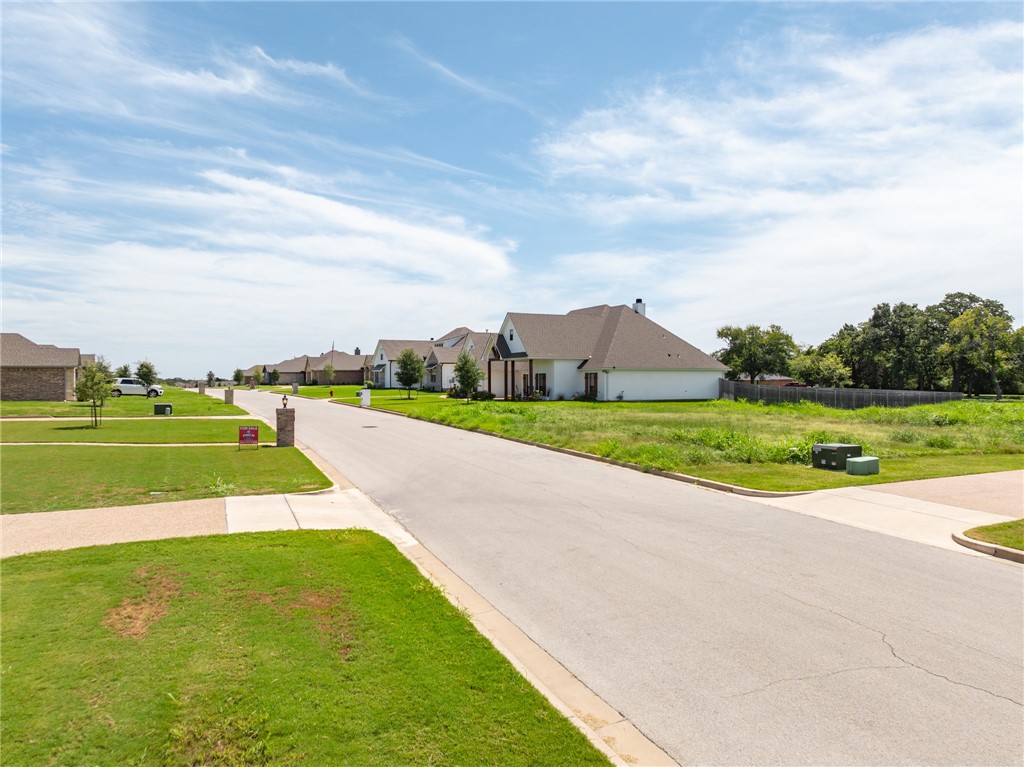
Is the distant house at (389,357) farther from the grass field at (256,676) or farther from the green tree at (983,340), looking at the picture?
the grass field at (256,676)

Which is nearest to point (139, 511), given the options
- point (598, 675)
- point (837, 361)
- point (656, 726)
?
point (598, 675)

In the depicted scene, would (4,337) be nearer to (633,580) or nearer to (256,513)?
(256,513)

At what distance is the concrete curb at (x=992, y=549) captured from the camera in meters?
8.60

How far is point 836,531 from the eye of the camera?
10.1 meters

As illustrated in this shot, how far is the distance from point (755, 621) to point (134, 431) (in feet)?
85.8

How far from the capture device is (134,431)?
24984 mm

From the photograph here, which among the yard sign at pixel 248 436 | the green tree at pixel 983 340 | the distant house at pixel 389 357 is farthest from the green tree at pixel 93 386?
the green tree at pixel 983 340

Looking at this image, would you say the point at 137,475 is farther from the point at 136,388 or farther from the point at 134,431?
the point at 136,388

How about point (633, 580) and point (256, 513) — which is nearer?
point (633, 580)

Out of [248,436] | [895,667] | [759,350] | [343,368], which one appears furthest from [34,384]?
[759,350]

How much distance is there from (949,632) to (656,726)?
3.69 m

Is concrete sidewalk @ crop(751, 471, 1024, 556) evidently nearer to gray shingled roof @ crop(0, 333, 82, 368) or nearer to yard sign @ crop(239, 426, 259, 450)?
yard sign @ crop(239, 426, 259, 450)

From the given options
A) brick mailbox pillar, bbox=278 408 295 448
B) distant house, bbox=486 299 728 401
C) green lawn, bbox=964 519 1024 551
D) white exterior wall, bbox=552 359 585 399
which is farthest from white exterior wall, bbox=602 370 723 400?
green lawn, bbox=964 519 1024 551

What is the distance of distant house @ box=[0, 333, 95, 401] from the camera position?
43.2m
